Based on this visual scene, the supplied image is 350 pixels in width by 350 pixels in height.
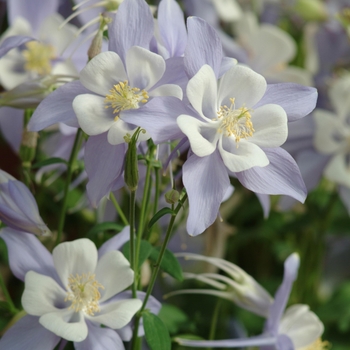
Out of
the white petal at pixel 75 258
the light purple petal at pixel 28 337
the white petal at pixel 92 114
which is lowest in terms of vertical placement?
the light purple petal at pixel 28 337

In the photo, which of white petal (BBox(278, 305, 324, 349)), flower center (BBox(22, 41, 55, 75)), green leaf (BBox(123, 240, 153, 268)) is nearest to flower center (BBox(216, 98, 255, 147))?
green leaf (BBox(123, 240, 153, 268))

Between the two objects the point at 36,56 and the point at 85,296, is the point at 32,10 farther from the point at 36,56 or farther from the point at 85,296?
the point at 85,296

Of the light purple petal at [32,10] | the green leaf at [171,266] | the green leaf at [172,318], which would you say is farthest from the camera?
the light purple petal at [32,10]

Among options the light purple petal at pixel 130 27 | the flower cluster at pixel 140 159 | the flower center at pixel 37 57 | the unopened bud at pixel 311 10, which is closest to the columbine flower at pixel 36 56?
the flower center at pixel 37 57

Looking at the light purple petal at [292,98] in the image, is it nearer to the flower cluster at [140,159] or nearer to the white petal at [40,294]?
the flower cluster at [140,159]

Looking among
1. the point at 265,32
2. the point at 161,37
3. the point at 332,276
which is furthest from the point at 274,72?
the point at 161,37

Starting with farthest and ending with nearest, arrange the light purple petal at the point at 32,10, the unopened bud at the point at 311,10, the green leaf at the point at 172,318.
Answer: the unopened bud at the point at 311,10 < the light purple petal at the point at 32,10 < the green leaf at the point at 172,318

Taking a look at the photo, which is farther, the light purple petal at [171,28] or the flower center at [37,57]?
the flower center at [37,57]
